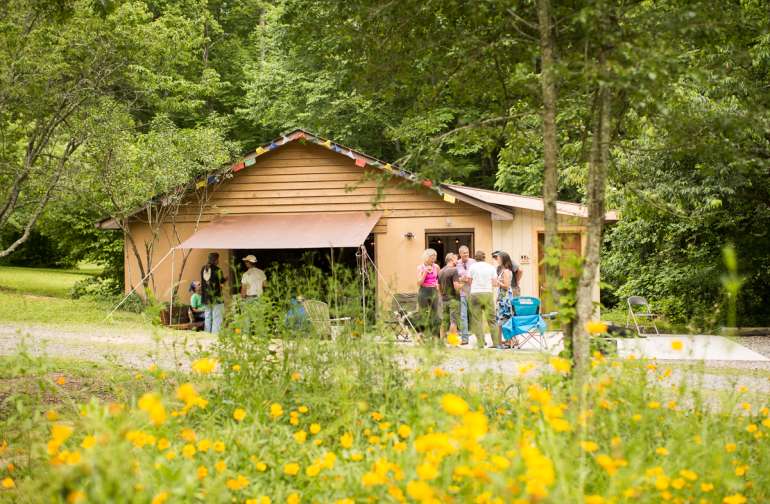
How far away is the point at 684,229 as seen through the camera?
18.0 m

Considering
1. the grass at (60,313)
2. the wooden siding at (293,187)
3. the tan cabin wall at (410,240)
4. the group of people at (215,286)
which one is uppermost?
the wooden siding at (293,187)

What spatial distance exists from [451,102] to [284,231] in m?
9.53

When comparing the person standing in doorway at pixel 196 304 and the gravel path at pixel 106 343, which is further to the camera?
the person standing in doorway at pixel 196 304

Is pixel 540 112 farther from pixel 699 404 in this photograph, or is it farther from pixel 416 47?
pixel 699 404

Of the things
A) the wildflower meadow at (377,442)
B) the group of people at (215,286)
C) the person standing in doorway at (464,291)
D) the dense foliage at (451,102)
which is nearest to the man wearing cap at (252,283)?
the group of people at (215,286)

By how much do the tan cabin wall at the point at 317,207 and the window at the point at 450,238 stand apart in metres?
0.12

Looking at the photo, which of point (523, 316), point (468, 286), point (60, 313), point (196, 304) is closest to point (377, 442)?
point (523, 316)

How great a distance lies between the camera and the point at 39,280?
101ft

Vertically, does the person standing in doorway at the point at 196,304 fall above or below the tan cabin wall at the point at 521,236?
below

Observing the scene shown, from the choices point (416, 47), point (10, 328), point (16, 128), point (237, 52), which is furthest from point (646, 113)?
point (237, 52)

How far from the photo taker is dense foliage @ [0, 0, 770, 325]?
17.8ft

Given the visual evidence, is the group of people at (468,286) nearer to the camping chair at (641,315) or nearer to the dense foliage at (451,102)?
the camping chair at (641,315)

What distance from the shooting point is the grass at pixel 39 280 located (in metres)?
25.5

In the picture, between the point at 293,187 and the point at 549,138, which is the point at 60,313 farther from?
the point at 549,138
